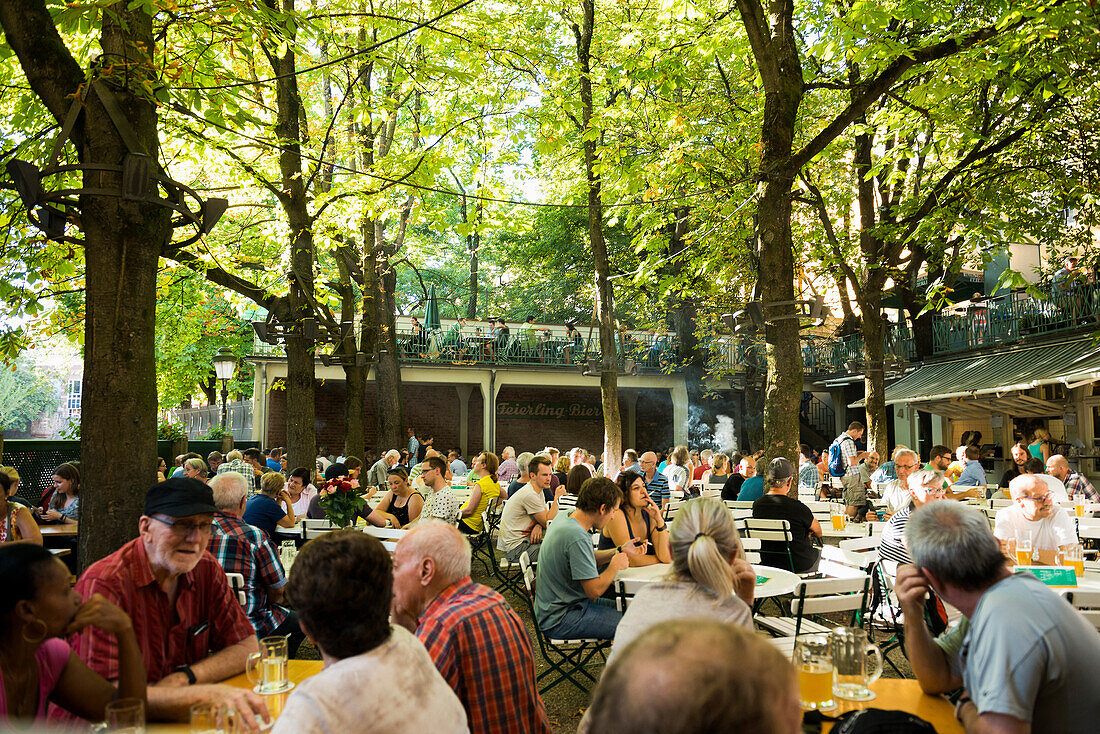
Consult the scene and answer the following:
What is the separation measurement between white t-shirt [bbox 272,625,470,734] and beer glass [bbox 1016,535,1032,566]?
184 inches

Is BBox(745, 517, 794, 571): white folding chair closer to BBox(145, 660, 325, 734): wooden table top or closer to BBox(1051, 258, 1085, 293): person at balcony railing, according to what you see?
BBox(145, 660, 325, 734): wooden table top

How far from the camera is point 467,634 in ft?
9.02

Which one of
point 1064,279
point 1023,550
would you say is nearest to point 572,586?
point 1023,550

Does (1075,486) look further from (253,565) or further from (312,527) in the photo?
(253,565)

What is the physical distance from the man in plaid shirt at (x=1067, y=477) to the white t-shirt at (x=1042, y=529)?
3903mm

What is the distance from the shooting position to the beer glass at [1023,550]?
548 centimetres

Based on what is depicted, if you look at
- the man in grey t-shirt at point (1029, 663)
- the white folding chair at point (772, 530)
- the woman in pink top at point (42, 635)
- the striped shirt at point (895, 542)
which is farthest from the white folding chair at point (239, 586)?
the striped shirt at point (895, 542)

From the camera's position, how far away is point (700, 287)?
1803 cm

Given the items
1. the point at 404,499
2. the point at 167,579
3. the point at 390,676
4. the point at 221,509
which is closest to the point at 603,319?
the point at 404,499

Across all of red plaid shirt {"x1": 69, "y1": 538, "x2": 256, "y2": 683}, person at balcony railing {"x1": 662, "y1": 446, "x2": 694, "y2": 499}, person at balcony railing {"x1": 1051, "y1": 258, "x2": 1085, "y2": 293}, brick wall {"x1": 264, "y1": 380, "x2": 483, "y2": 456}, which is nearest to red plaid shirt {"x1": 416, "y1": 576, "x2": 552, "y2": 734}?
A: red plaid shirt {"x1": 69, "y1": 538, "x2": 256, "y2": 683}

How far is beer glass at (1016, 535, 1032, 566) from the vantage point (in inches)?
216

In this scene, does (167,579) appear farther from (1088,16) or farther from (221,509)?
(1088,16)

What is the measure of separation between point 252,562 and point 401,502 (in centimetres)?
427

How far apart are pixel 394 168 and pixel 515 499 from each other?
5.87 m
